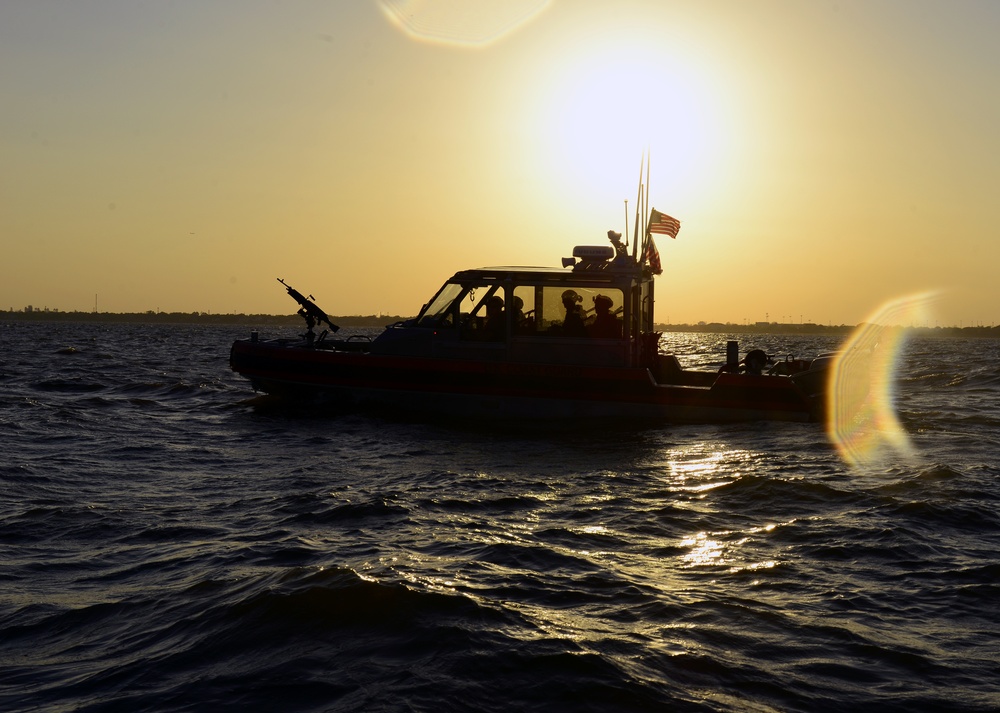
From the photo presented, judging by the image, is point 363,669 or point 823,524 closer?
point 363,669

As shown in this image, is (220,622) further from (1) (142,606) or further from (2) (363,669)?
(2) (363,669)

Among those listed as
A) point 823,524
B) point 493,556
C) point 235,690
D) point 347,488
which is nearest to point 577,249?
point 347,488

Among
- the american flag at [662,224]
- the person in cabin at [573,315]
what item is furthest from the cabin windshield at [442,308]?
the american flag at [662,224]

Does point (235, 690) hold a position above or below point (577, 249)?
below

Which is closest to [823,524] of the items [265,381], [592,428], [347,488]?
[347,488]

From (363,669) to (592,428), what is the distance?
33.8 ft

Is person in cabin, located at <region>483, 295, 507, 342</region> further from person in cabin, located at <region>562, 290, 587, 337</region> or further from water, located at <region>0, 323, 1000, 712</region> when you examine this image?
water, located at <region>0, 323, 1000, 712</region>

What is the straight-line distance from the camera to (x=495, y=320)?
15.9 metres

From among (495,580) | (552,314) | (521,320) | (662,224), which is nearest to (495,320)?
(521,320)

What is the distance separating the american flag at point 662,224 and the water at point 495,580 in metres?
4.96

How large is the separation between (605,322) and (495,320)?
179 cm

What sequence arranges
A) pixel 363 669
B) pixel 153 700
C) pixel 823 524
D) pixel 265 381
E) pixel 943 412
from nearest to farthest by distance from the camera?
pixel 153 700, pixel 363 669, pixel 823 524, pixel 265 381, pixel 943 412

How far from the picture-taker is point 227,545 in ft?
24.5

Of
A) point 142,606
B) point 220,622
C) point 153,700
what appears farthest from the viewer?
point 142,606
